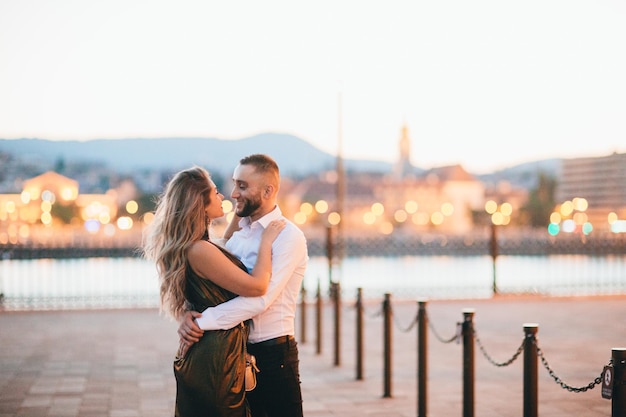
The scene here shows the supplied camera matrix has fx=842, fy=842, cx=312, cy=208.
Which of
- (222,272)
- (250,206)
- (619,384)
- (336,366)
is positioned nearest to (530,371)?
(619,384)

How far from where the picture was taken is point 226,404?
3.89 meters

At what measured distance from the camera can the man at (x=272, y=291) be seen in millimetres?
4090

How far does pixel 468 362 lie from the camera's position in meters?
6.48

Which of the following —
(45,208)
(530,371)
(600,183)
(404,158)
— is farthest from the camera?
(404,158)

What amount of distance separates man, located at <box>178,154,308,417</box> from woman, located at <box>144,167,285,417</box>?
104 mm

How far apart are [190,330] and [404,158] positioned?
561 ft

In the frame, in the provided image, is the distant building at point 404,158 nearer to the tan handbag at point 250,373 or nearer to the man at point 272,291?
the man at point 272,291

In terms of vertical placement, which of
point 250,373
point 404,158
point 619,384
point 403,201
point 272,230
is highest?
point 404,158

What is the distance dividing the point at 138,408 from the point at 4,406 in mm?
1202

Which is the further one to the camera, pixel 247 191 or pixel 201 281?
pixel 247 191

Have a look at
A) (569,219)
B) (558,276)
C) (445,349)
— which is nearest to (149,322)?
(445,349)

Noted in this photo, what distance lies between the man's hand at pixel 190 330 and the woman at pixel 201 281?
0.11 feet

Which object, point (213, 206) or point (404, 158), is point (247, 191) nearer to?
point (213, 206)

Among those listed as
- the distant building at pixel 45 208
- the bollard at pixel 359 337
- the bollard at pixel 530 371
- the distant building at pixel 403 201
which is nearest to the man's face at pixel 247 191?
the bollard at pixel 530 371
